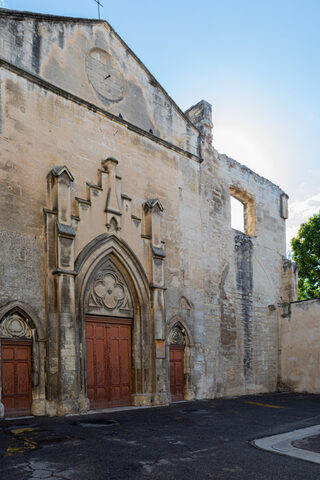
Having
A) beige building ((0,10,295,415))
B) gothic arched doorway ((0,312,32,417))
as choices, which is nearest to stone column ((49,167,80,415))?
beige building ((0,10,295,415))

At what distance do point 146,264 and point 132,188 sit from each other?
211 cm

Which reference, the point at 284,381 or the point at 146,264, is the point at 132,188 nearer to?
the point at 146,264

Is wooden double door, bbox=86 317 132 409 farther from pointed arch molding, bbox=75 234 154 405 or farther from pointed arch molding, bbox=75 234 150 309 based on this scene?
pointed arch molding, bbox=75 234 150 309

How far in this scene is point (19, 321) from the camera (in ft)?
31.9

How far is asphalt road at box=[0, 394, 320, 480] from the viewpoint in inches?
208

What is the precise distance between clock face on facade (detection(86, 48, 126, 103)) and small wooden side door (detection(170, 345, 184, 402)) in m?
7.19

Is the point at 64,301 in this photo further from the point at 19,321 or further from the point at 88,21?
the point at 88,21

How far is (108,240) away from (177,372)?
4488 mm

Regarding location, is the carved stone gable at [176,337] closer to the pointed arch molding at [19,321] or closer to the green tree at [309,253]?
the pointed arch molding at [19,321]

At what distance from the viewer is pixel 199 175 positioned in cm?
1520

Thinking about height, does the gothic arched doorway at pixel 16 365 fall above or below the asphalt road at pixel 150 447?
above

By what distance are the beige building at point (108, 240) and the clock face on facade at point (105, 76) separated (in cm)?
4

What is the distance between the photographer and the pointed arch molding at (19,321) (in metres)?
9.41

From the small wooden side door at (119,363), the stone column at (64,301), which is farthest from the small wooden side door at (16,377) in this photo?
the small wooden side door at (119,363)
